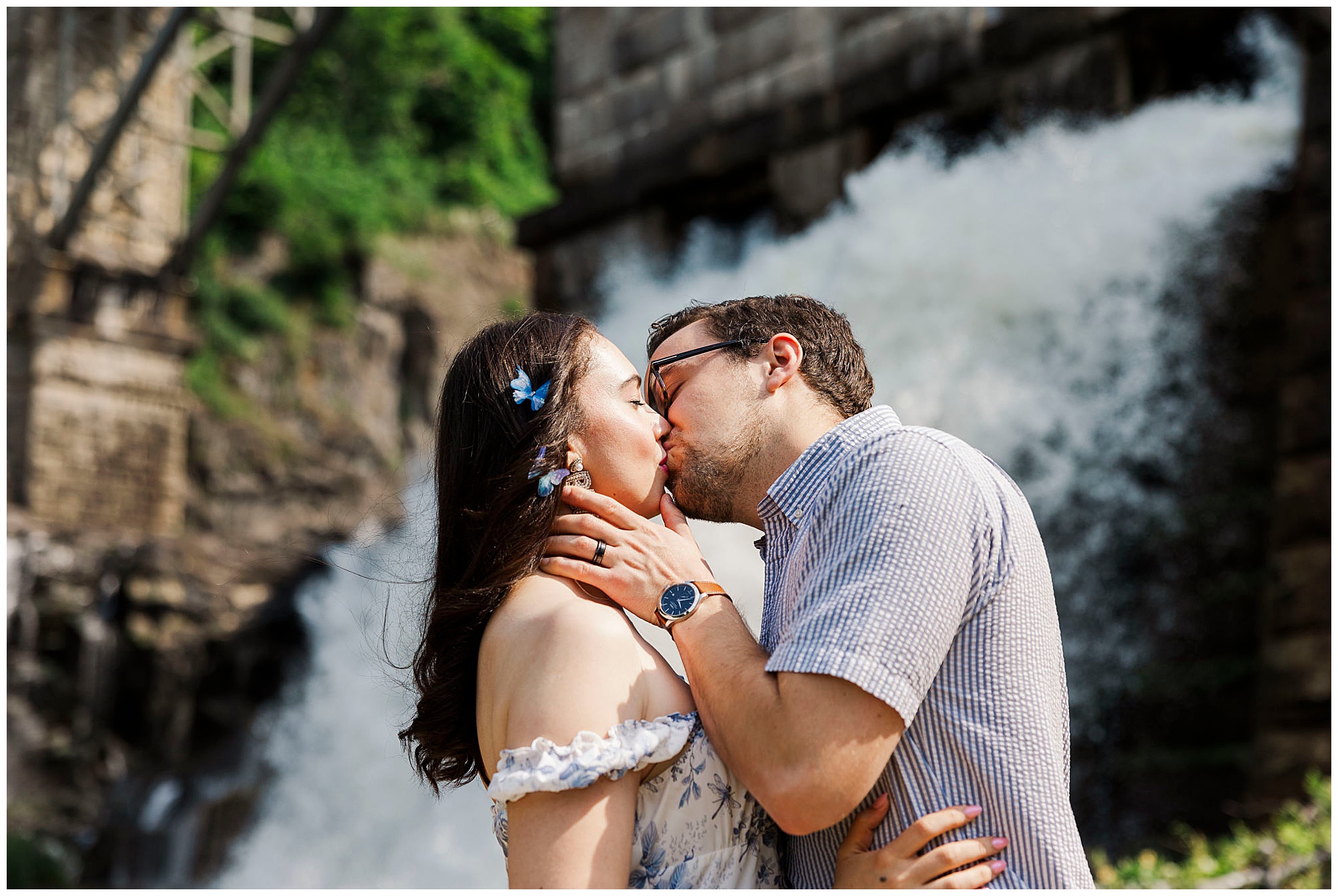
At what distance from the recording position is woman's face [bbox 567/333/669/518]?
212 centimetres

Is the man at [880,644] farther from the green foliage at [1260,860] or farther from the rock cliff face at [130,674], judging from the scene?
the rock cliff face at [130,674]

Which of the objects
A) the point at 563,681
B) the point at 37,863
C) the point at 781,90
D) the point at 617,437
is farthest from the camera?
the point at 37,863

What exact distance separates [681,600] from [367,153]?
18690 millimetres

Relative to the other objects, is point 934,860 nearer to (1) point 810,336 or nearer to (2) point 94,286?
(1) point 810,336

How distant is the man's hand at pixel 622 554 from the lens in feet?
6.19

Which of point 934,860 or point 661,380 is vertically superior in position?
point 661,380

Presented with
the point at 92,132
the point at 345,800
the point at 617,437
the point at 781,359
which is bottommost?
the point at 345,800

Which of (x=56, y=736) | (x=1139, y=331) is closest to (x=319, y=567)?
(x=56, y=736)

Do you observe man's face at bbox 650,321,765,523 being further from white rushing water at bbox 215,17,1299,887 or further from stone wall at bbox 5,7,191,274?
stone wall at bbox 5,7,191,274

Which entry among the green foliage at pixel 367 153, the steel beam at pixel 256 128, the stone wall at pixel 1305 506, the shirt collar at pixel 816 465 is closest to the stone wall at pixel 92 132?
the steel beam at pixel 256 128

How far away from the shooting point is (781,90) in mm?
8023

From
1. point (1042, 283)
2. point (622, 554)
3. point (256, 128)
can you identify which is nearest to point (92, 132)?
point (256, 128)

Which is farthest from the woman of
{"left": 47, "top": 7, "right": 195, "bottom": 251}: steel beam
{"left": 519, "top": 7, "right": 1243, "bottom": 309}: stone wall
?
{"left": 47, "top": 7, "right": 195, "bottom": 251}: steel beam

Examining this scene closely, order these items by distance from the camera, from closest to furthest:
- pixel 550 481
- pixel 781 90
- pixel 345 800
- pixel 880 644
→ pixel 880 644
pixel 550 481
pixel 781 90
pixel 345 800
